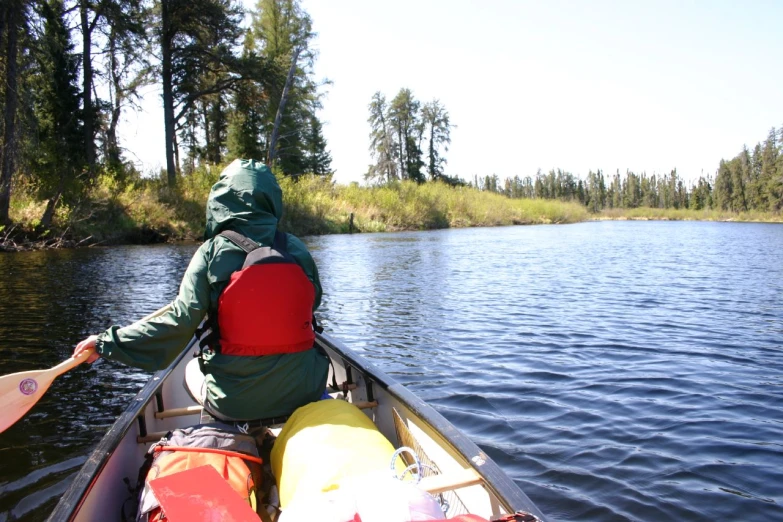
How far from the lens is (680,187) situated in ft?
341

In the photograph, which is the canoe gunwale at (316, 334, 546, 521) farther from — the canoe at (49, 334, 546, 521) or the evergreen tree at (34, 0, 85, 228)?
the evergreen tree at (34, 0, 85, 228)

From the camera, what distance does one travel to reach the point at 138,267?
49.5ft

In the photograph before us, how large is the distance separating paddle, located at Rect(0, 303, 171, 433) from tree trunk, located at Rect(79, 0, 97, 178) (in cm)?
2312

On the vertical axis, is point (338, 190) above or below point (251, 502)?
above

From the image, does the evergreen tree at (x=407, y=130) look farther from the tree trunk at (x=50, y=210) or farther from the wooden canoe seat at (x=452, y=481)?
the wooden canoe seat at (x=452, y=481)

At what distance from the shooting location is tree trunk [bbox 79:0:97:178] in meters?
24.0

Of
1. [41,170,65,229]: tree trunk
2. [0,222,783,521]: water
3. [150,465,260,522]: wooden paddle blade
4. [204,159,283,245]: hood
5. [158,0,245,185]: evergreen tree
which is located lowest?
[0,222,783,521]: water

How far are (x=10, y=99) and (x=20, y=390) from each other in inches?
721

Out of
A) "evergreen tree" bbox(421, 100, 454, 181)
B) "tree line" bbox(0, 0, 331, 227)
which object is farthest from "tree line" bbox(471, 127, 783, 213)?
"tree line" bbox(0, 0, 331, 227)

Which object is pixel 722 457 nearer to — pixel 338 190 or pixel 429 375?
pixel 429 375

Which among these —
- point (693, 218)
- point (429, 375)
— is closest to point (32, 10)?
point (429, 375)

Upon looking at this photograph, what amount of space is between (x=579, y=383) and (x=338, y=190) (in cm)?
3163

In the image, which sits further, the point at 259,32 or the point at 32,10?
the point at 259,32

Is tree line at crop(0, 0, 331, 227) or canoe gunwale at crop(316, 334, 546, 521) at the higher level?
tree line at crop(0, 0, 331, 227)
